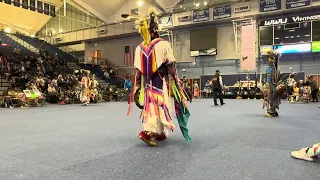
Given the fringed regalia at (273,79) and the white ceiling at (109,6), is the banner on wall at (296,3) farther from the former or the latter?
the fringed regalia at (273,79)

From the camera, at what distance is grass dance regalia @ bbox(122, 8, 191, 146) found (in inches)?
139

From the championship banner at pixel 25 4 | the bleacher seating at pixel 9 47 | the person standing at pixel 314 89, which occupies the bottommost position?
the person standing at pixel 314 89

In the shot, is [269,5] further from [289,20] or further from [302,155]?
[302,155]

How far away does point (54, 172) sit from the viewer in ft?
7.72

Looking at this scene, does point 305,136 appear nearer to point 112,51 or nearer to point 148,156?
point 148,156

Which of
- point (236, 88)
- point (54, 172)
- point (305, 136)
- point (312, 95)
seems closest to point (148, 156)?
point (54, 172)

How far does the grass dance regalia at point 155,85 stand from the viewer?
353 cm

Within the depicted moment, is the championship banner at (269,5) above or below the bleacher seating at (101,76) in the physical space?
above

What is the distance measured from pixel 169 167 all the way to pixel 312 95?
14.8m

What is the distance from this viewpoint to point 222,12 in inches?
810

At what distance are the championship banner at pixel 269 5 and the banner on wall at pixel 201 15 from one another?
3.97m

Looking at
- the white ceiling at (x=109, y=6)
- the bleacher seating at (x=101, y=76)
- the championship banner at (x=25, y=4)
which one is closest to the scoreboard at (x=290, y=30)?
the white ceiling at (x=109, y=6)

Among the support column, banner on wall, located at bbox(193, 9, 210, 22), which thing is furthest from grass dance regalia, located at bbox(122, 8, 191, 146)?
banner on wall, located at bbox(193, 9, 210, 22)

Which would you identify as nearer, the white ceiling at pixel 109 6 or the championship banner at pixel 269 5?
the championship banner at pixel 269 5
